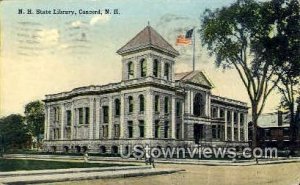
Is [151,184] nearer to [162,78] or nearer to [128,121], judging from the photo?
[128,121]

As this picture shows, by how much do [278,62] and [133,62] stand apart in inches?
179

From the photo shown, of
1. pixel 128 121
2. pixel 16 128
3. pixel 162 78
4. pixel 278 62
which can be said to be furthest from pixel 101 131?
pixel 278 62

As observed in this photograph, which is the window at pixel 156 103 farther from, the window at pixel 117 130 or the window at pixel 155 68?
the window at pixel 117 130

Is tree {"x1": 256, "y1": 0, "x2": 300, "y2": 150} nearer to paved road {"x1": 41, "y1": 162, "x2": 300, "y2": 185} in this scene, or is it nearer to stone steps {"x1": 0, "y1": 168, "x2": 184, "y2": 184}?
paved road {"x1": 41, "y1": 162, "x2": 300, "y2": 185}

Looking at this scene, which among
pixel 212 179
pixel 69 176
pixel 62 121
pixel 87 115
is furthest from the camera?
pixel 87 115

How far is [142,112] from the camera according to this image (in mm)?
15398

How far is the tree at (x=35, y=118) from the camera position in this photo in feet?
36.7

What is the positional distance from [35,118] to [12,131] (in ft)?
5.66

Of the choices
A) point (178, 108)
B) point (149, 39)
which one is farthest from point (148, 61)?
point (149, 39)

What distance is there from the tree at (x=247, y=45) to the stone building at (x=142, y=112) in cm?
69

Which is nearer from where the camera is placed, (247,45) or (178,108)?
(247,45)

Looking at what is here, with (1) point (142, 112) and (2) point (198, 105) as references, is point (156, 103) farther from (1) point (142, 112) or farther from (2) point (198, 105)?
(2) point (198, 105)

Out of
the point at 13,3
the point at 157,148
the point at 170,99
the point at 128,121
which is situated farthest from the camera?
the point at 170,99

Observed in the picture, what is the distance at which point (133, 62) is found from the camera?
13.8m
